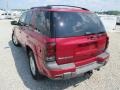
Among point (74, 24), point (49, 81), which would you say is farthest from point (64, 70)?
point (49, 81)

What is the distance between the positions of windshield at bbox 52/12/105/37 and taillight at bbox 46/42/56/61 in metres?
0.21

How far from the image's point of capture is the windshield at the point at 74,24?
332 cm

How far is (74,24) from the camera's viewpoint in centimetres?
354

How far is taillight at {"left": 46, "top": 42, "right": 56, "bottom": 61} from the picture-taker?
3215 millimetres

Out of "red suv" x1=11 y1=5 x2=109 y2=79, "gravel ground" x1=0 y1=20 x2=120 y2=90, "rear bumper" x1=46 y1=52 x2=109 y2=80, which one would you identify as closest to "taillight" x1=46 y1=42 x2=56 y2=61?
"red suv" x1=11 y1=5 x2=109 y2=79

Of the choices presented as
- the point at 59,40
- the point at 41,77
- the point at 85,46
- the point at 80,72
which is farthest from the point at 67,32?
the point at 41,77

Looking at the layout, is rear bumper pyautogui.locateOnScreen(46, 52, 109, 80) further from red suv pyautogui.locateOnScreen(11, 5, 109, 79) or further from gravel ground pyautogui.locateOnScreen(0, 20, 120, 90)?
gravel ground pyautogui.locateOnScreen(0, 20, 120, 90)

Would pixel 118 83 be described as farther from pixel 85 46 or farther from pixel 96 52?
pixel 85 46

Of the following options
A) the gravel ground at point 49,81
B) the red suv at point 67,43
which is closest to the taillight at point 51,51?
the red suv at point 67,43

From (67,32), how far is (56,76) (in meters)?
0.92

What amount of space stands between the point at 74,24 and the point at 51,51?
800 mm

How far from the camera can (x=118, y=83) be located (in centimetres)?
435

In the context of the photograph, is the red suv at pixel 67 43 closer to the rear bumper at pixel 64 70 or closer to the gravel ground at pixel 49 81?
the rear bumper at pixel 64 70

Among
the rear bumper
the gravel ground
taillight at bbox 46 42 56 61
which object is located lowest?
the gravel ground
